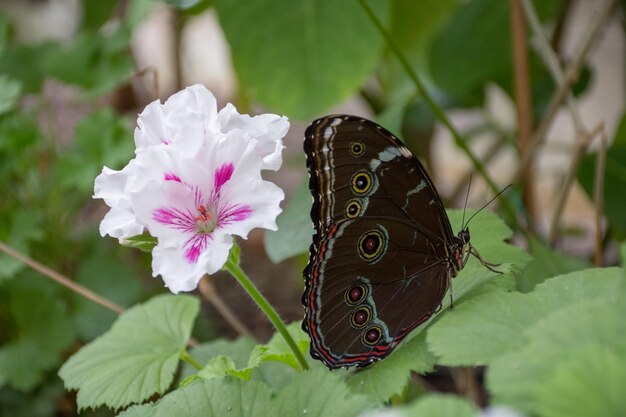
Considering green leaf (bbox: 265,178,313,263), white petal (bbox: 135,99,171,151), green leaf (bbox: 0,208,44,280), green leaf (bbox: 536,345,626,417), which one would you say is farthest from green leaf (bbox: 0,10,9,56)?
green leaf (bbox: 536,345,626,417)

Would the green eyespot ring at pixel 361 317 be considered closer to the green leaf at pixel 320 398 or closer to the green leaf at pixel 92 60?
the green leaf at pixel 320 398

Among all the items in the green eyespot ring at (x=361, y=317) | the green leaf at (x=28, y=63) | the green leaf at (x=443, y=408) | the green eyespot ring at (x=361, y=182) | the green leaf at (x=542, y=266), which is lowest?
the green leaf at (x=542, y=266)

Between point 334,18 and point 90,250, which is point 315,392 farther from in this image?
point 90,250

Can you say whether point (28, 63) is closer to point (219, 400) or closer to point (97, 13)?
point (97, 13)

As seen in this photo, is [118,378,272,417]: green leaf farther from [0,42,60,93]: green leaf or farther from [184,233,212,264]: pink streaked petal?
[0,42,60,93]: green leaf

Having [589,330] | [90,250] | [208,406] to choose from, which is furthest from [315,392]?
[90,250]

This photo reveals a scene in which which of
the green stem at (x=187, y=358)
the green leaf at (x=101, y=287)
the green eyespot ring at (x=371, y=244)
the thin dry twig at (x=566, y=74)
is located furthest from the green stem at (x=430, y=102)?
the green leaf at (x=101, y=287)

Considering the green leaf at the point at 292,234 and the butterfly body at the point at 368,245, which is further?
the green leaf at the point at 292,234

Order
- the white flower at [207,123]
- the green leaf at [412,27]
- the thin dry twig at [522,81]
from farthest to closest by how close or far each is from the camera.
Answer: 1. the green leaf at [412,27]
2. the thin dry twig at [522,81]
3. the white flower at [207,123]
